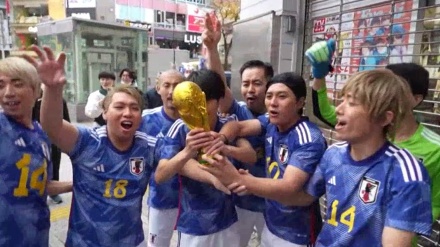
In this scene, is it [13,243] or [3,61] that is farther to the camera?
[3,61]

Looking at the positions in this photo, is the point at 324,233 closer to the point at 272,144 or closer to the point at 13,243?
the point at 272,144

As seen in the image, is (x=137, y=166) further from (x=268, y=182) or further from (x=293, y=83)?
(x=293, y=83)

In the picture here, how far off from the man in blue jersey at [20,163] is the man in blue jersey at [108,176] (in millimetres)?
164

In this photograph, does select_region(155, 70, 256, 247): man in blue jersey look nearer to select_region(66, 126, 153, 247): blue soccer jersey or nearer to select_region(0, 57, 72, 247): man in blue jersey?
select_region(66, 126, 153, 247): blue soccer jersey

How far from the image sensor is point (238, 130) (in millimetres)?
2164

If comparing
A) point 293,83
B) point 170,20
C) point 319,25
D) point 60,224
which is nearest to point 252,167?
point 293,83

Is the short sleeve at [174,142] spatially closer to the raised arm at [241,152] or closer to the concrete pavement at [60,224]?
the raised arm at [241,152]

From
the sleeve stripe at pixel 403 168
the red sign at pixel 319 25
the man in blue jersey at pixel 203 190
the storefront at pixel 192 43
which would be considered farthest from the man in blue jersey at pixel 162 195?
the storefront at pixel 192 43

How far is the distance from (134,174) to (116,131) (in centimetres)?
26

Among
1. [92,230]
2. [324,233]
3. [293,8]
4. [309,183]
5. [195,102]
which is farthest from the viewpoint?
[293,8]

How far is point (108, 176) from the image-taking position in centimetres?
200

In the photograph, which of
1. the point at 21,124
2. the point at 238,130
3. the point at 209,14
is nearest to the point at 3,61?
the point at 21,124

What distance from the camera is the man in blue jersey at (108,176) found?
1972 mm

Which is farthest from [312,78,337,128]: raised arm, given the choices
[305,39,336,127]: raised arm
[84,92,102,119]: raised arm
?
[84,92,102,119]: raised arm
